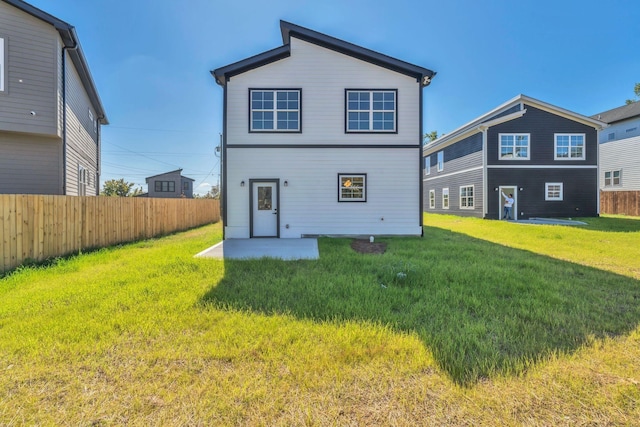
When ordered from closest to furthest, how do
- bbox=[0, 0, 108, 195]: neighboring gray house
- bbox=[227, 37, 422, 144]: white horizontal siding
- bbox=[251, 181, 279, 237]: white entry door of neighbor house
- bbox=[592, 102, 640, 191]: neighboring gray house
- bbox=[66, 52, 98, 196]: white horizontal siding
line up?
bbox=[0, 0, 108, 195]: neighboring gray house → bbox=[227, 37, 422, 144]: white horizontal siding → bbox=[251, 181, 279, 237]: white entry door of neighbor house → bbox=[66, 52, 98, 196]: white horizontal siding → bbox=[592, 102, 640, 191]: neighboring gray house

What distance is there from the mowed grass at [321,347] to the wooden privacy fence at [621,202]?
2074 cm

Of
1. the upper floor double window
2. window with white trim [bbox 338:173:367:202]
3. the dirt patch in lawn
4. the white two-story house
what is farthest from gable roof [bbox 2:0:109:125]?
the upper floor double window

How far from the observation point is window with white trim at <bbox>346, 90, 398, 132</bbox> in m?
10.1

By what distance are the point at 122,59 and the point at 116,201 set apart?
1082cm

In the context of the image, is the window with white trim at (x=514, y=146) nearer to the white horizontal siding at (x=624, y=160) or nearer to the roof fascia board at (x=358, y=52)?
the roof fascia board at (x=358, y=52)

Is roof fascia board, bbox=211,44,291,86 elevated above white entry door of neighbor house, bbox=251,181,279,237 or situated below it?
above

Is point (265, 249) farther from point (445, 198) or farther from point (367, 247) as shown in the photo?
point (445, 198)

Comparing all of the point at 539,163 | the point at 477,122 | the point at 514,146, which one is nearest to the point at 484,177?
the point at 514,146

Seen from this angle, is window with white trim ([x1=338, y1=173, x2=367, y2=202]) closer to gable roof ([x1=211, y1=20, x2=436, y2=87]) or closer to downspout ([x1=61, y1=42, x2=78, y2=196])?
gable roof ([x1=211, y1=20, x2=436, y2=87])

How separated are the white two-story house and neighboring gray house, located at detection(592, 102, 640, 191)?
77.0 feet

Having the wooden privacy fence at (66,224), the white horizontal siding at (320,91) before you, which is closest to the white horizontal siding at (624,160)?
the white horizontal siding at (320,91)

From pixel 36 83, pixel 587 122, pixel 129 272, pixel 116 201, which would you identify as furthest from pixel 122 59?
pixel 587 122

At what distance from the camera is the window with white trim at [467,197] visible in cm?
1892

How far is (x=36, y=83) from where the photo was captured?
8.70m
